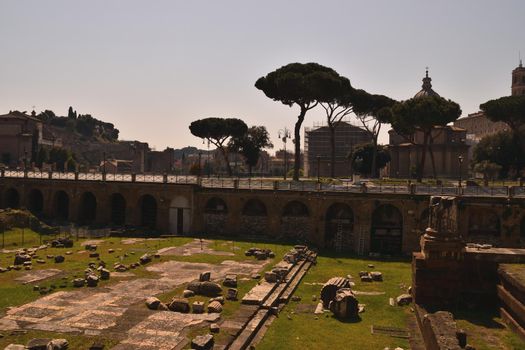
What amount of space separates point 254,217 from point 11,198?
85.7 feet

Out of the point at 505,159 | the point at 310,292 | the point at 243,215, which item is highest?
the point at 505,159

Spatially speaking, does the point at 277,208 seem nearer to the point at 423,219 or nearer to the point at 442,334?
the point at 423,219

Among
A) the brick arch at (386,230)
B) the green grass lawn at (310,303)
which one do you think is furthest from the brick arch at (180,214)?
the brick arch at (386,230)

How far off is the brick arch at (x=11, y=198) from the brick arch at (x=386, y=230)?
34190mm

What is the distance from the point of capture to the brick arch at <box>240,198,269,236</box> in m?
38.5

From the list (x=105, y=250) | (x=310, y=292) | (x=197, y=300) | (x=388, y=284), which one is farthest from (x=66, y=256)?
(x=388, y=284)

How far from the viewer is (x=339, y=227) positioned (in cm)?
3647

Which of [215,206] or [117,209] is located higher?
[215,206]

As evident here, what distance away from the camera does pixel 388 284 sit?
24.8 metres

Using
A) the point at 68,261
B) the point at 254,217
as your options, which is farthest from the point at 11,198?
the point at 254,217

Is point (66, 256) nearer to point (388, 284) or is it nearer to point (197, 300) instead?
point (197, 300)

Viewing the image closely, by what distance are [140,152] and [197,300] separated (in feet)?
275

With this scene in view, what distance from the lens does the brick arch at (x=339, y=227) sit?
36.1 m

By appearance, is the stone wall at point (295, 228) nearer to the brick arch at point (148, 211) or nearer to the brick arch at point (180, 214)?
the brick arch at point (180, 214)
